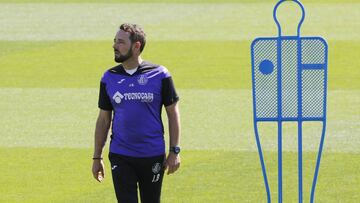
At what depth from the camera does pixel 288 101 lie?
9953 millimetres

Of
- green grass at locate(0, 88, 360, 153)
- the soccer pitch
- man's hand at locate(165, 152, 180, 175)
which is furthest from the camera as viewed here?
green grass at locate(0, 88, 360, 153)

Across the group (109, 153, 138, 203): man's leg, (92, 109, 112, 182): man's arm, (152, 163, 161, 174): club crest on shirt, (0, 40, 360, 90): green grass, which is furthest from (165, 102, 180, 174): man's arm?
(0, 40, 360, 90): green grass

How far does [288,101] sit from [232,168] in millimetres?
4283

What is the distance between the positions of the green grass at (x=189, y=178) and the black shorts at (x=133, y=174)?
9.89 ft

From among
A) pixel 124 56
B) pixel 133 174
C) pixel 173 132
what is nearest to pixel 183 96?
pixel 173 132

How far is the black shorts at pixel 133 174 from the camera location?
951 centimetres

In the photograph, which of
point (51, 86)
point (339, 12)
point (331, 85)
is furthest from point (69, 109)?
point (339, 12)

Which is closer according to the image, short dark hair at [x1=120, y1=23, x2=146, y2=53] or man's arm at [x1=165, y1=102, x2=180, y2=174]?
short dark hair at [x1=120, y1=23, x2=146, y2=53]

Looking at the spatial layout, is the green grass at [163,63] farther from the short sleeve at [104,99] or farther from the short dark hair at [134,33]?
the short dark hair at [134,33]

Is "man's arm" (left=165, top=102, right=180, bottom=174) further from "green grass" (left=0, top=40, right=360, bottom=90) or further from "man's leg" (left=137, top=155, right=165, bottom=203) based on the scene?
"green grass" (left=0, top=40, right=360, bottom=90)

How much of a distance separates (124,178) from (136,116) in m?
0.52

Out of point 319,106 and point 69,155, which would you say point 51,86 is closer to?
point 69,155

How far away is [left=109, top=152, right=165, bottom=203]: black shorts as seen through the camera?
9.51 metres

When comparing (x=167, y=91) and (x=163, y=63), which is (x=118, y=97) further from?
(x=163, y=63)
